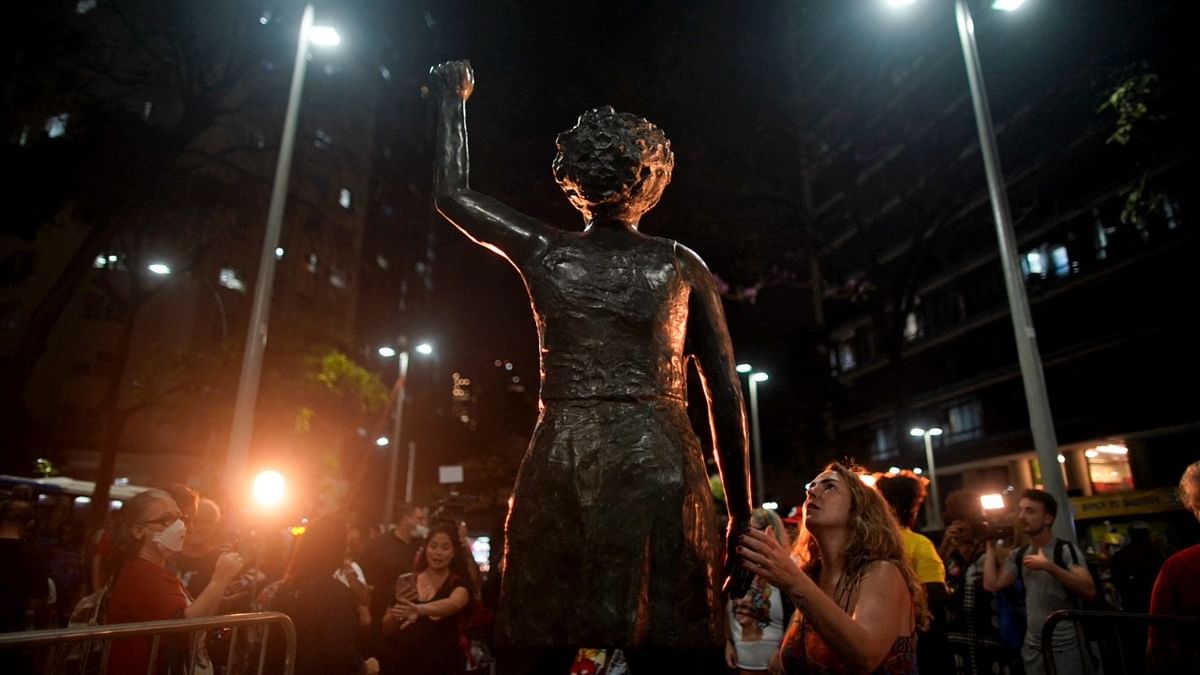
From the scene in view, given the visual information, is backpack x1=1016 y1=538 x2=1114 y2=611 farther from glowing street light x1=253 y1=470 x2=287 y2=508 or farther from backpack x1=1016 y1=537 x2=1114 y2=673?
glowing street light x1=253 y1=470 x2=287 y2=508

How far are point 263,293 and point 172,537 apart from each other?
593cm

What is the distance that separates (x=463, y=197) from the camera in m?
2.70

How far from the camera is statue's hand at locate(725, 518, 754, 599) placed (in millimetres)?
2291

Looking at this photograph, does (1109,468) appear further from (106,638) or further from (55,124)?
(55,124)

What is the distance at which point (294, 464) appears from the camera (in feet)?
113

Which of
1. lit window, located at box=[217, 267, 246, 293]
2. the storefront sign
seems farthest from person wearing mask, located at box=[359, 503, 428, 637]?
lit window, located at box=[217, 267, 246, 293]

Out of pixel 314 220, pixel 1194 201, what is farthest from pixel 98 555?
pixel 314 220

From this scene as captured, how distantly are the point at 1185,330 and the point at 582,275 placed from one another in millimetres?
29606

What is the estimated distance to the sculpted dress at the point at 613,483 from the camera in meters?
2.08

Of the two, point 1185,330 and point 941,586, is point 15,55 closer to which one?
point 941,586

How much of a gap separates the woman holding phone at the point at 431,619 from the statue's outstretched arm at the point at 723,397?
3744 millimetres

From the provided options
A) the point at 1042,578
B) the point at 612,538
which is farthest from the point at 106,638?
the point at 1042,578

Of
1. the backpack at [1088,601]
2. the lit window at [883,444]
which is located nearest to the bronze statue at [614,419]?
the backpack at [1088,601]

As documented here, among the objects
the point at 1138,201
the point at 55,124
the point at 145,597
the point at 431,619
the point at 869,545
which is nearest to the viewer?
the point at 869,545
